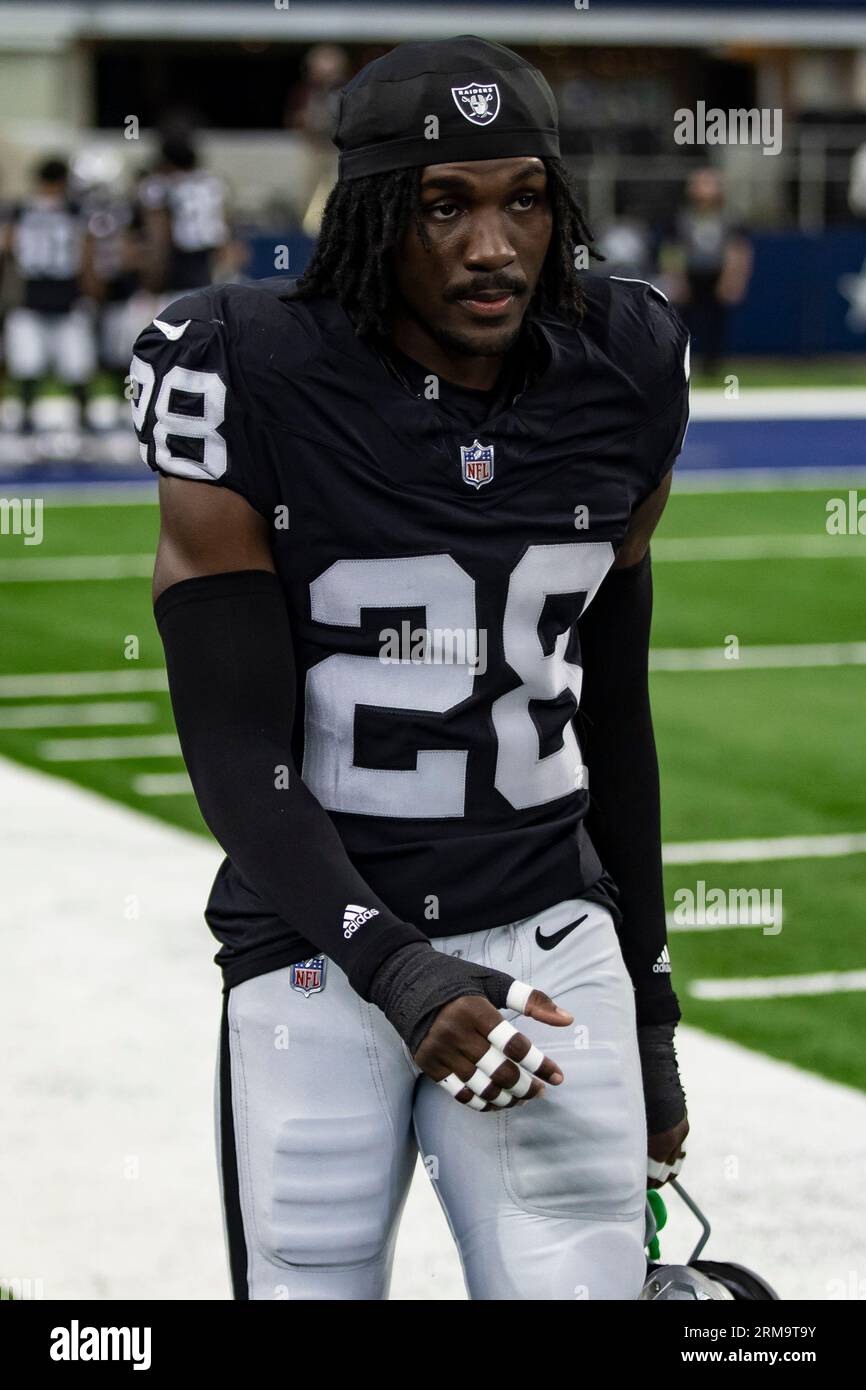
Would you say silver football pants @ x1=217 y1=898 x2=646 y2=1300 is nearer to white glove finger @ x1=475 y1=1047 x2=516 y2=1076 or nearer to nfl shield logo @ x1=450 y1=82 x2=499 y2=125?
white glove finger @ x1=475 y1=1047 x2=516 y2=1076

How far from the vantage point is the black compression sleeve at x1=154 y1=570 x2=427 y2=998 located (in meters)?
2.48

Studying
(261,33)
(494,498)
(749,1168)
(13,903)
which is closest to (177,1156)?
(749,1168)

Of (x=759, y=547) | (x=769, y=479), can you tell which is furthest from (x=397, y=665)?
(x=769, y=479)

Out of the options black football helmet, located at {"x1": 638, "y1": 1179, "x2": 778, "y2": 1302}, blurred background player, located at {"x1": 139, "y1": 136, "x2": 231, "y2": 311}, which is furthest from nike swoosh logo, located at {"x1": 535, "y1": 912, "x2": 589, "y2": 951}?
Result: blurred background player, located at {"x1": 139, "y1": 136, "x2": 231, "y2": 311}

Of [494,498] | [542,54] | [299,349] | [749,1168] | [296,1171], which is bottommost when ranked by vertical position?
[749,1168]

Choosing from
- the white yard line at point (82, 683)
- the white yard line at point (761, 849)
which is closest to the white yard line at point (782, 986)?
the white yard line at point (761, 849)

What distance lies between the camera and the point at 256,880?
2518 millimetres

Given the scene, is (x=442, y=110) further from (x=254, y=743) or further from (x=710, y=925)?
(x=710, y=925)

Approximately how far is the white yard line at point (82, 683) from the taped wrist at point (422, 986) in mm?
7101

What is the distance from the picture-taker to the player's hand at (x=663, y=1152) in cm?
294

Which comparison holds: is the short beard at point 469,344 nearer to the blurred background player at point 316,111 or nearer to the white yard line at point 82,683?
the white yard line at point 82,683

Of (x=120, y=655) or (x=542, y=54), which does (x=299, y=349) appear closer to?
(x=120, y=655)

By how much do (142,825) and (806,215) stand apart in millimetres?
22123

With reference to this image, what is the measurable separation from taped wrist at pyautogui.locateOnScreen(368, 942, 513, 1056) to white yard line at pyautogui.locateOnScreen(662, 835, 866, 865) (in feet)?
14.8
